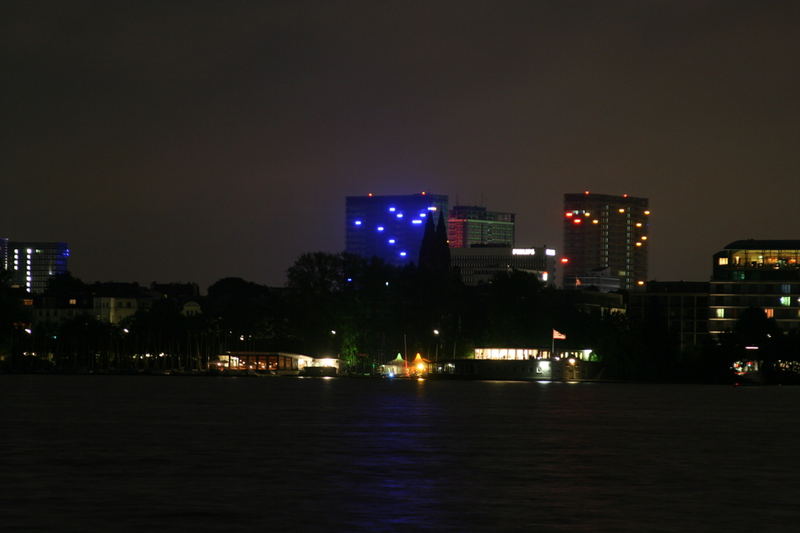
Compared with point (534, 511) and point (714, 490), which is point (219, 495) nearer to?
point (534, 511)

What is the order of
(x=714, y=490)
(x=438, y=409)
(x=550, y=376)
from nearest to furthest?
(x=714, y=490) < (x=438, y=409) < (x=550, y=376)

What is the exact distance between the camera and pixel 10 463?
4422cm

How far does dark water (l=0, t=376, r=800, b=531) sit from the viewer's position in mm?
32750

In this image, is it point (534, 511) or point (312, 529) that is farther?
point (534, 511)

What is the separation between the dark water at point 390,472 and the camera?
107 feet

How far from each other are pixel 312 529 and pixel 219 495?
20.7 ft

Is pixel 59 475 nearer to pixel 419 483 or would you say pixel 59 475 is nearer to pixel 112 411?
pixel 419 483

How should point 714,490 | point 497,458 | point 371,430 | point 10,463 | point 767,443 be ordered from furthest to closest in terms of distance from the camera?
point 371,430 → point 767,443 → point 497,458 → point 10,463 → point 714,490

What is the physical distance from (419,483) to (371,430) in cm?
2335

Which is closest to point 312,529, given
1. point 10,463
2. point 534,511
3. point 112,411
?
point 534,511

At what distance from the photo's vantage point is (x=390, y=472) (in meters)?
43.2

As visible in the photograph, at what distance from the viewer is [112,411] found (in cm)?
7938

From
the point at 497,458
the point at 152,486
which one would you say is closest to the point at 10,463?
the point at 152,486

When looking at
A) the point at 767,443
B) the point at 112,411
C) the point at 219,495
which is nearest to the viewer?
the point at 219,495
